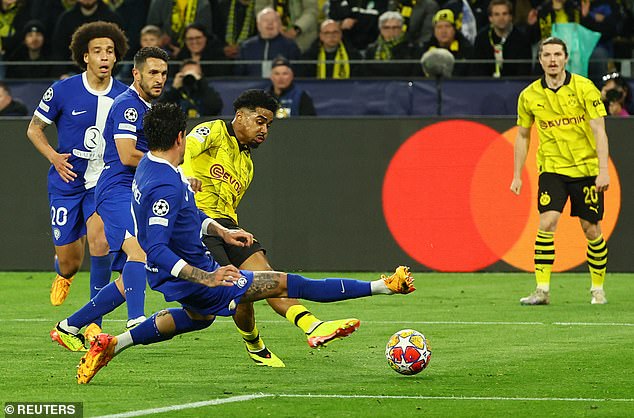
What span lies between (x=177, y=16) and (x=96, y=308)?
33.4 ft

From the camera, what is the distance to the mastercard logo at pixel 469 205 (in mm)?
16234

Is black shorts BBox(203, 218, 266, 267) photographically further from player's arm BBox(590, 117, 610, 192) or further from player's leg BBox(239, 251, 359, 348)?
player's arm BBox(590, 117, 610, 192)

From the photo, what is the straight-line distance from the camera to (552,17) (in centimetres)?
1734

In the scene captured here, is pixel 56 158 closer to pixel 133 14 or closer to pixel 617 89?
pixel 617 89

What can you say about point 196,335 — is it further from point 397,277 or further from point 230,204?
point 397,277

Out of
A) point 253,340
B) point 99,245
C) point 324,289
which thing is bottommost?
point 253,340

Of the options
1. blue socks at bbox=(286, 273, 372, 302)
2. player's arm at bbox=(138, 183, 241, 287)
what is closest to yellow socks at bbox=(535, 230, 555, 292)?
blue socks at bbox=(286, 273, 372, 302)

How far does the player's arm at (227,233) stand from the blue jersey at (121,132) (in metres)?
1.66

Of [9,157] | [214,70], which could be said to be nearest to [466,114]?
[214,70]

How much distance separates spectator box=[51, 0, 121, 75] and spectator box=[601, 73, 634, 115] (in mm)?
6365

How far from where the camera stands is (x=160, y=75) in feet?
32.5

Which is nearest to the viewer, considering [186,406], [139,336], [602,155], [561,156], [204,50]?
[186,406]

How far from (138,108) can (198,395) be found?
287cm

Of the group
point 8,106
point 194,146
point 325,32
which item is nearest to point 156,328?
point 194,146
